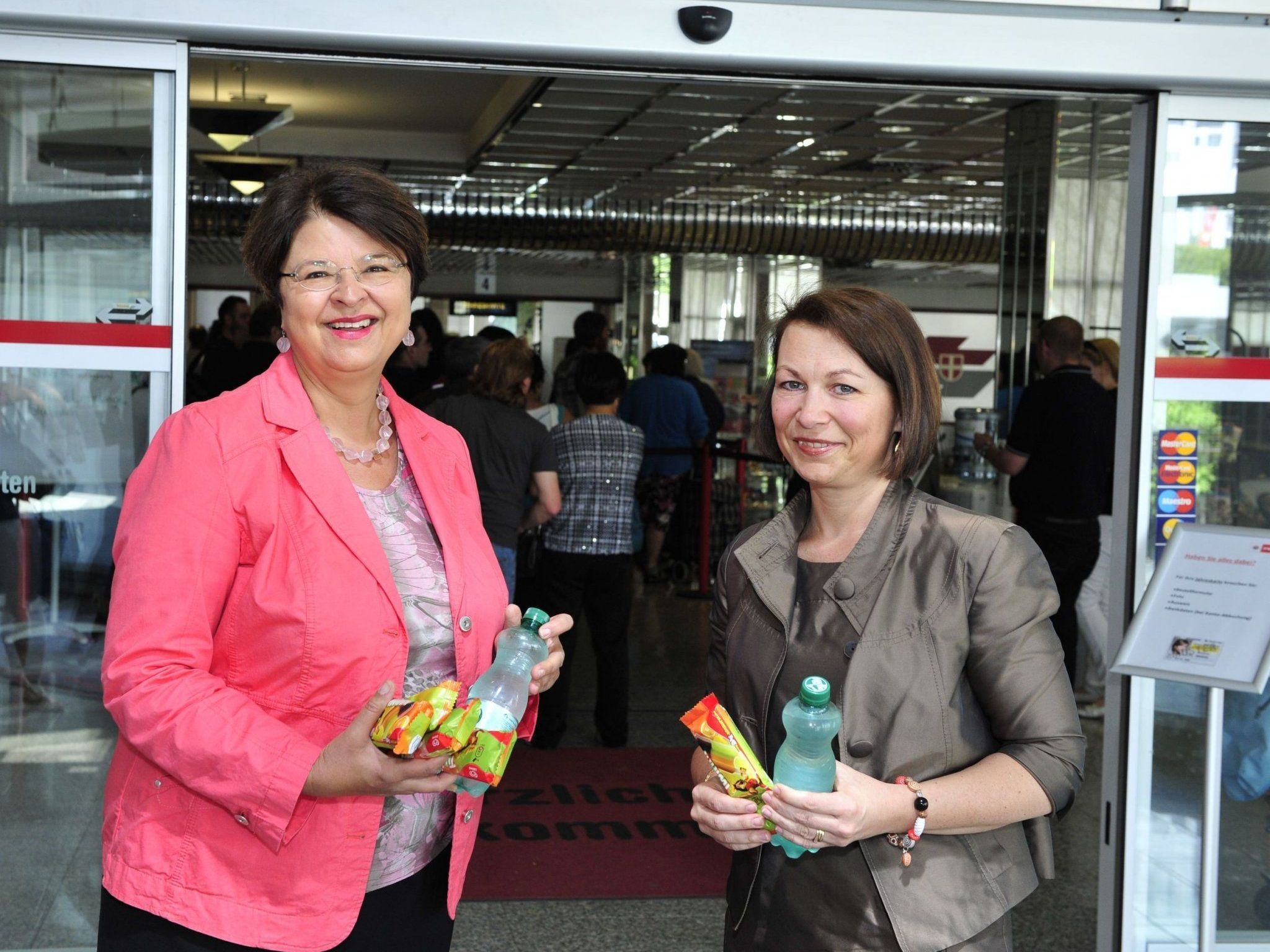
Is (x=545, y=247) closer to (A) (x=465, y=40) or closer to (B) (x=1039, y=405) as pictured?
(B) (x=1039, y=405)

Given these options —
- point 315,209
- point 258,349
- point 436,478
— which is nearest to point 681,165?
point 258,349

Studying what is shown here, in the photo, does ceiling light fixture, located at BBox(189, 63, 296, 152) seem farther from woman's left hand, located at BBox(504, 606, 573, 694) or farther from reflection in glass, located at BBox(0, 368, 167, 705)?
woman's left hand, located at BBox(504, 606, 573, 694)

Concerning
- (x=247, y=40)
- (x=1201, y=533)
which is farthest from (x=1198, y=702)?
(x=247, y=40)

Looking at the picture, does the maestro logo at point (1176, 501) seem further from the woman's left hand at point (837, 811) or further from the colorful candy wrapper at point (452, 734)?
the colorful candy wrapper at point (452, 734)

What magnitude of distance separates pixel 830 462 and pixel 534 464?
3357mm

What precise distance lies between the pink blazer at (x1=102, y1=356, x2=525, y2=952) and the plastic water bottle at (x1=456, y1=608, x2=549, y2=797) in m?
0.14

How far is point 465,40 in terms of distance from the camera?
280cm

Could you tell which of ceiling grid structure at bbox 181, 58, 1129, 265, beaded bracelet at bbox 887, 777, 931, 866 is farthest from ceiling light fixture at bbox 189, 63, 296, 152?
beaded bracelet at bbox 887, 777, 931, 866

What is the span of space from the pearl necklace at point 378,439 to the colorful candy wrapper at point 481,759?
53 centimetres

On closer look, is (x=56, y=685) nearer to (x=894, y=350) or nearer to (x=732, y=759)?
(x=732, y=759)

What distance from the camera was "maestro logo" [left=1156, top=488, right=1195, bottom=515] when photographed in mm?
3305

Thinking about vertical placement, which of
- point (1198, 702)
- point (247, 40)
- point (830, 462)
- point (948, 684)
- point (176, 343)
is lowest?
point (1198, 702)

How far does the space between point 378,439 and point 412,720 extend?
61 centimetres

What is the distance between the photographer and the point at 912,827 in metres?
1.65
